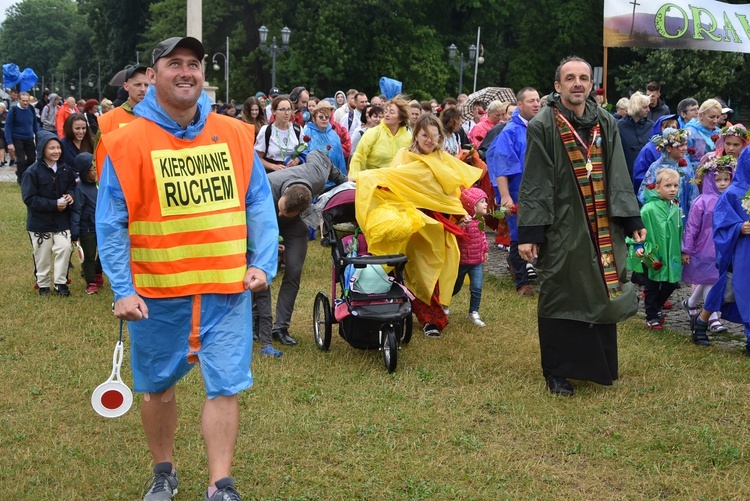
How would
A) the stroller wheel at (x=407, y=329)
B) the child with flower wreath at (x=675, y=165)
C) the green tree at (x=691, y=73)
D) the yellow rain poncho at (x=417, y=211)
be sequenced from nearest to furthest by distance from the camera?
the yellow rain poncho at (x=417, y=211) < the stroller wheel at (x=407, y=329) < the child with flower wreath at (x=675, y=165) < the green tree at (x=691, y=73)

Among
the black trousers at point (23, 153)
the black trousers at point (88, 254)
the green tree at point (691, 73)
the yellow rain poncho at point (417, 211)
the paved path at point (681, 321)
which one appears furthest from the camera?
the green tree at point (691, 73)

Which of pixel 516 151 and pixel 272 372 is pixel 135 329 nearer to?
pixel 272 372

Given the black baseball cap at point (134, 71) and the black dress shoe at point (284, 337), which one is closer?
the black baseball cap at point (134, 71)

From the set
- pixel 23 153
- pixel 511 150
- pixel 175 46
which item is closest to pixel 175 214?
pixel 175 46

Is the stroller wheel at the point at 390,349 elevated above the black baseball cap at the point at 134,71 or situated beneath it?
situated beneath

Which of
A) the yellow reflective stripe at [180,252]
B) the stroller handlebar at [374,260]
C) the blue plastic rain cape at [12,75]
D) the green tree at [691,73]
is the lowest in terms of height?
the stroller handlebar at [374,260]

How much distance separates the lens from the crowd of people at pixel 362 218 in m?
4.01

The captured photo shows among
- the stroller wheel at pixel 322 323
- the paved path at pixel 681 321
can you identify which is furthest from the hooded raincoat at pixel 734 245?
the stroller wheel at pixel 322 323

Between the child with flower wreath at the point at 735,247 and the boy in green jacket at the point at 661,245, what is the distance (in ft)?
2.12

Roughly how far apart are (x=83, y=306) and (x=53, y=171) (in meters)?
1.46

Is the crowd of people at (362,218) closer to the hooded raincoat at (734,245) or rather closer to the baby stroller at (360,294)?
the hooded raincoat at (734,245)

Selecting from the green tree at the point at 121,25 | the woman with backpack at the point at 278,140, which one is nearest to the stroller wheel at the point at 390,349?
the woman with backpack at the point at 278,140

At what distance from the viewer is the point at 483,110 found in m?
15.1

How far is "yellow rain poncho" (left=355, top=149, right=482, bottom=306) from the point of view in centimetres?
705
